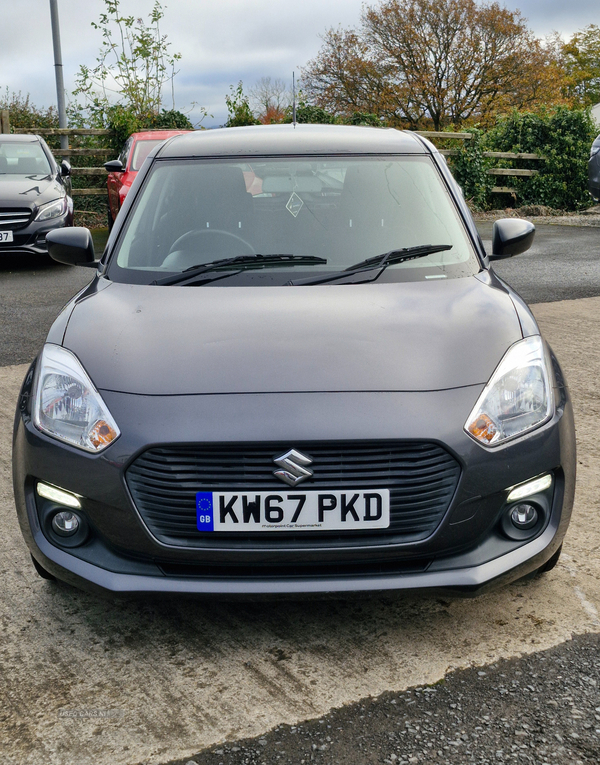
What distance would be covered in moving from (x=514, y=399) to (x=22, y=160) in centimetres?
1092

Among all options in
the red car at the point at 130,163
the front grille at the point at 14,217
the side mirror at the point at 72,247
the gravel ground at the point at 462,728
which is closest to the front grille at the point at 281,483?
the gravel ground at the point at 462,728

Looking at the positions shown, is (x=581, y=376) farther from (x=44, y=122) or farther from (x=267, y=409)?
(x=44, y=122)

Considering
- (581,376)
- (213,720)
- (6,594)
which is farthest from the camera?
(581,376)

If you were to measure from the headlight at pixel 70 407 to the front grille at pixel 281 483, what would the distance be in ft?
0.53

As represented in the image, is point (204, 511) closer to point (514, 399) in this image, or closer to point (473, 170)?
point (514, 399)

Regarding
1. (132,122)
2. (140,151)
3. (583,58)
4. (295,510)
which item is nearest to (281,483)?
(295,510)

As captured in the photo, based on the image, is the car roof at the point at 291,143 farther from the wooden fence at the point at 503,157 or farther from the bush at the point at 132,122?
the wooden fence at the point at 503,157

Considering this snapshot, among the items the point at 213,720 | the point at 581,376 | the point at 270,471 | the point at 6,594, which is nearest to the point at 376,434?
the point at 270,471

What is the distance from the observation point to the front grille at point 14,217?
35.2 feet

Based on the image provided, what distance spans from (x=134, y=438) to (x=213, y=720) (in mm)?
799

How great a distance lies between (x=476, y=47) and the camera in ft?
122

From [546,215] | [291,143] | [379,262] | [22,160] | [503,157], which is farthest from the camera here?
[503,157]

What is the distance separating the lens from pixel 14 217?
35.4ft

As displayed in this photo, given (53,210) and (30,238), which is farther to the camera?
(53,210)
